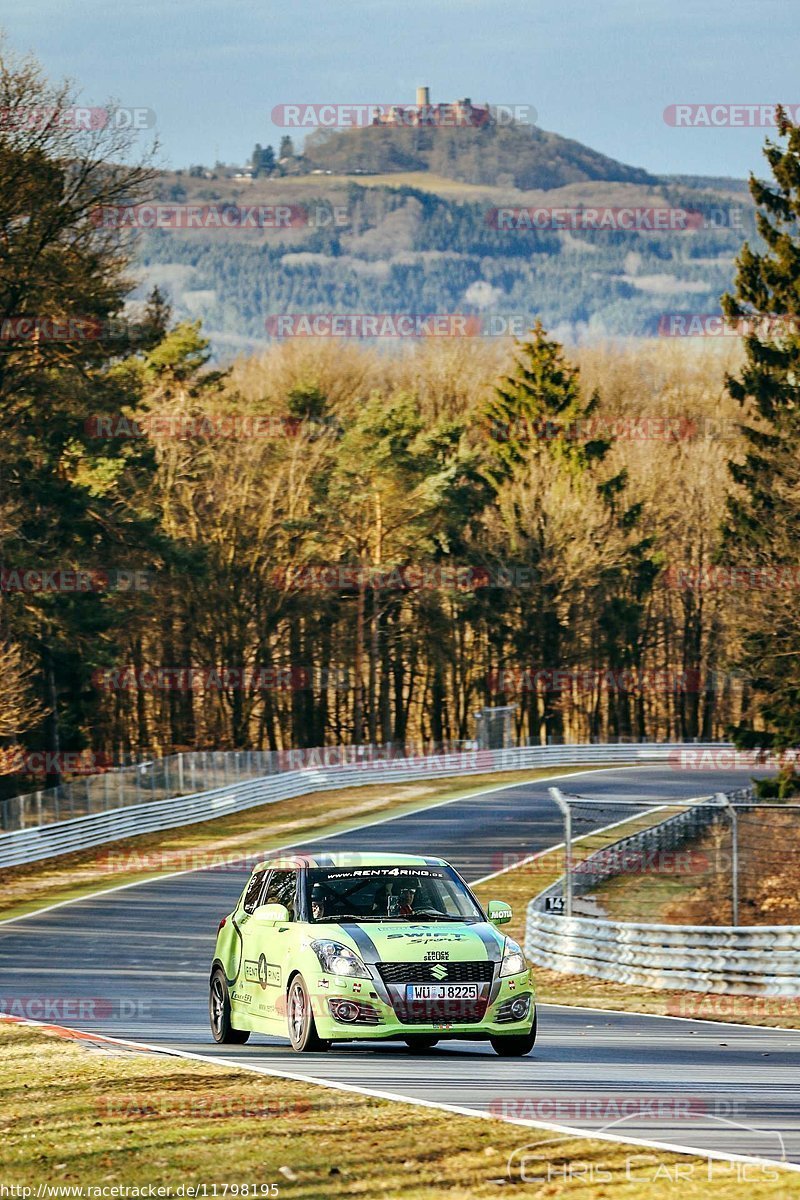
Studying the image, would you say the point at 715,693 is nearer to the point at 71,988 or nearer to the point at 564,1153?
the point at 71,988

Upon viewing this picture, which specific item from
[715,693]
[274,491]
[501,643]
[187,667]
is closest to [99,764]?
[187,667]

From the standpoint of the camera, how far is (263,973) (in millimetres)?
14547

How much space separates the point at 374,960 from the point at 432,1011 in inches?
22.0

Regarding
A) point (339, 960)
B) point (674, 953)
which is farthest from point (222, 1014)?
point (674, 953)

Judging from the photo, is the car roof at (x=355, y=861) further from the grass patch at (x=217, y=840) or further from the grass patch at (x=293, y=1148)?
the grass patch at (x=217, y=840)

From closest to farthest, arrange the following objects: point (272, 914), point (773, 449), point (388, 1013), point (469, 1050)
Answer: point (388, 1013), point (272, 914), point (469, 1050), point (773, 449)

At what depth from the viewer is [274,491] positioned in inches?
2948

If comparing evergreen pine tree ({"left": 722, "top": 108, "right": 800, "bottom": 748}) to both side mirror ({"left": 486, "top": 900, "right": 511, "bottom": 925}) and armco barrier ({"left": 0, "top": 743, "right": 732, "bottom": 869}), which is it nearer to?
armco barrier ({"left": 0, "top": 743, "right": 732, "bottom": 869})

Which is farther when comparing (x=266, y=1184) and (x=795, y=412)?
(x=795, y=412)

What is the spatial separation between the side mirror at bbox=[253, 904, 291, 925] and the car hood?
23.2 inches

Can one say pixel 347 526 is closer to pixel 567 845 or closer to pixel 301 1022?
pixel 567 845

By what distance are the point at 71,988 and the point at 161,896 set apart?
13.2m

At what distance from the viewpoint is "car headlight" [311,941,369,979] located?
1352cm

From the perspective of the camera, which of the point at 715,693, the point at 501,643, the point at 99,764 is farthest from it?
the point at 715,693
